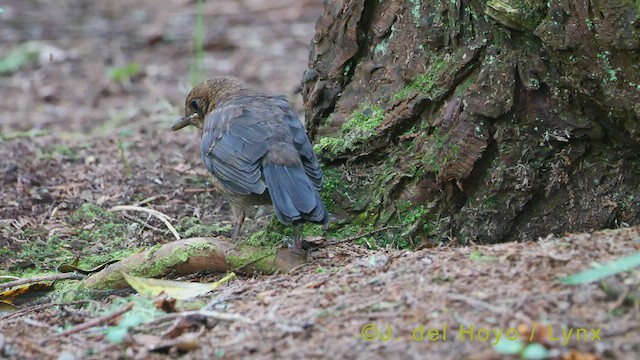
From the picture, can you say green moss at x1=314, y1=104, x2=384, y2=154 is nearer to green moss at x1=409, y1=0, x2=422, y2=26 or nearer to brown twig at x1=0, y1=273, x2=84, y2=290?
green moss at x1=409, y1=0, x2=422, y2=26

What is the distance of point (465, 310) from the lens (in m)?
3.15

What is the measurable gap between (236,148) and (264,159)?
9.2 inches

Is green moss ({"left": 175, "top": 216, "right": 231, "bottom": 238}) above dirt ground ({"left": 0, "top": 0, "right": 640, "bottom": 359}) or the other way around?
the other way around

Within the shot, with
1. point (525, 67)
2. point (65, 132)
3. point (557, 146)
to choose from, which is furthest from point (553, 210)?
point (65, 132)

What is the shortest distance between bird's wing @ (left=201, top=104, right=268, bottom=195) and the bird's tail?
10 centimetres

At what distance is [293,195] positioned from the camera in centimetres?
448

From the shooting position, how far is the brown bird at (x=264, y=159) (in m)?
4.46

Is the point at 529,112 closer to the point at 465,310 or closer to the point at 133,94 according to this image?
the point at 465,310

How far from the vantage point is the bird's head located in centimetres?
597

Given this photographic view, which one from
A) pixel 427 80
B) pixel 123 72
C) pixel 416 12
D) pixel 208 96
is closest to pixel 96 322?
pixel 427 80

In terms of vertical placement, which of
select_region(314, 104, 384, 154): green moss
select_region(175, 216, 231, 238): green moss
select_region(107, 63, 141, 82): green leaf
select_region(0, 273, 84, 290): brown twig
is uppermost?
select_region(314, 104, 384, 154): green moss

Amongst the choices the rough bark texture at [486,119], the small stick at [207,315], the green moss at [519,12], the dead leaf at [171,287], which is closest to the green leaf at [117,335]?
the small stick at [207,315]

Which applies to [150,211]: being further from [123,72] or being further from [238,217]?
[123,72]

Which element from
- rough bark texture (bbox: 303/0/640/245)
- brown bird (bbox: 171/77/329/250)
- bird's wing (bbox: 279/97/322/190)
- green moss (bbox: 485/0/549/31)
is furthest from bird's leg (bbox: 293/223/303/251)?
green moss (bbox: 485/0/549/31)
